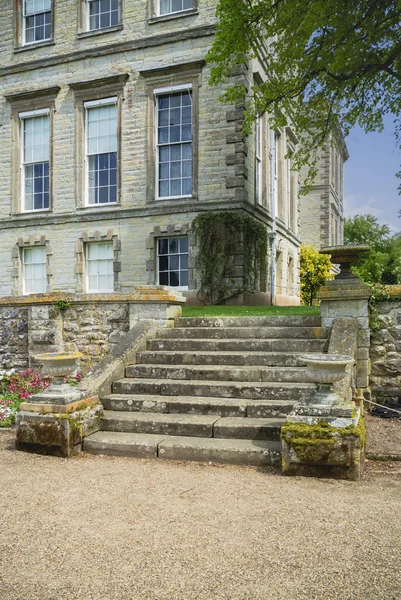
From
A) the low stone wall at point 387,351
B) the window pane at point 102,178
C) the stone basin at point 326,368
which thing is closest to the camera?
the stone basin at point 326,368

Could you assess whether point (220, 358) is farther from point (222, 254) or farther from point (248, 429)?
point (222, 254)

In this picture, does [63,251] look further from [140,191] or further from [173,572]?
[173,572]

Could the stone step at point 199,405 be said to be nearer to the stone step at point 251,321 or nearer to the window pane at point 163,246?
the stone step at point 251,321

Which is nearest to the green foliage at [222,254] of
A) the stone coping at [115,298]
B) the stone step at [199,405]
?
the stone coping at [115,298]

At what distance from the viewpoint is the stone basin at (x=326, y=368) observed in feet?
16.1

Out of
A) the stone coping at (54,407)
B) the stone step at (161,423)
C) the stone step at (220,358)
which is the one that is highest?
the stone step at (220,358)

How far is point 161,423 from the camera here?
19.1ft

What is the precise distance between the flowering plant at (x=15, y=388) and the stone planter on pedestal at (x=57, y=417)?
1729mm

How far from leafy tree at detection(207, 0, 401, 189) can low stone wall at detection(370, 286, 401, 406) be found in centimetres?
695

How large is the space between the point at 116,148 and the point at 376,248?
100 ft

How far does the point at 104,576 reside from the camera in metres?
2.92

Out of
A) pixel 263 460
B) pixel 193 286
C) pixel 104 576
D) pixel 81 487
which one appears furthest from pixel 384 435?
pixel 193 286

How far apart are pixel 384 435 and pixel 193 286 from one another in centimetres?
937

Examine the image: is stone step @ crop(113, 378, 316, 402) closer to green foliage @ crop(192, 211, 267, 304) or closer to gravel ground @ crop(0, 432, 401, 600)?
gravel ground @ crop(0, 432, 401, 600)
